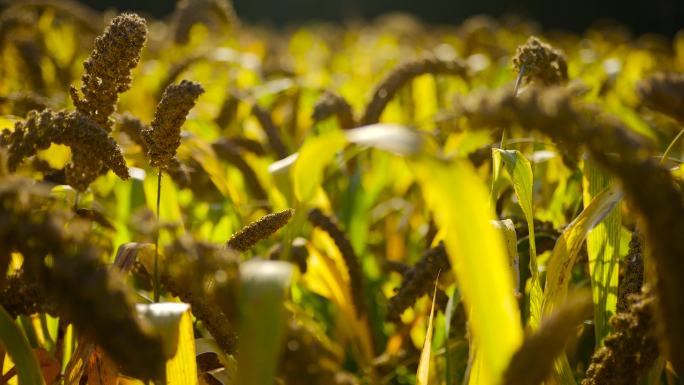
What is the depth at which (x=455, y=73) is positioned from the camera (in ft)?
6.94

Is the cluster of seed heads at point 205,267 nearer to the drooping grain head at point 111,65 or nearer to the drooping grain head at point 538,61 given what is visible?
the drooping grain head at point 111,65

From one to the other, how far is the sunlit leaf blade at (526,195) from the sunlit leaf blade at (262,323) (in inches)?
19.7

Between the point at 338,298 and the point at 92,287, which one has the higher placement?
the point at 92,287

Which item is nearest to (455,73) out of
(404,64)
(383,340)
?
(404,64)

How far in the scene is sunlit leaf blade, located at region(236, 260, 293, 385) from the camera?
624 millimetres

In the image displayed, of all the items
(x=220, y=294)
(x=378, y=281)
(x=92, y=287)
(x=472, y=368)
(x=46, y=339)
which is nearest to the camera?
(x=92, y=287)

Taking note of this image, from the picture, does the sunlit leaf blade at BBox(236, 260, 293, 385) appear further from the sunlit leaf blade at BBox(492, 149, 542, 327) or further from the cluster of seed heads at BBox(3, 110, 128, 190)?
the sunlit leaf blade at BBox(492, 149, 542, 327)

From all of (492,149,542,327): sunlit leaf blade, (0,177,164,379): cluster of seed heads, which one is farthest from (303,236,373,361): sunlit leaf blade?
(0,177,164,379): cluster of seed heads

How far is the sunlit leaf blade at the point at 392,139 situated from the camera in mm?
581

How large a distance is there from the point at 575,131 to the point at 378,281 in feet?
4.59

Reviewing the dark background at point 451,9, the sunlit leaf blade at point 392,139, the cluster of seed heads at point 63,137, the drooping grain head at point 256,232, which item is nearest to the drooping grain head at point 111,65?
the cluster of seed heads at point 63,137

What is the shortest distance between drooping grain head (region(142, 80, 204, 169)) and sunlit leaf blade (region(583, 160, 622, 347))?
63 centimetres

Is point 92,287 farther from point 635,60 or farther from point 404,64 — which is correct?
point 635,60

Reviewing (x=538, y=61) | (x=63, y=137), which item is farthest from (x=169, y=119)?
(x=538, y=61)
